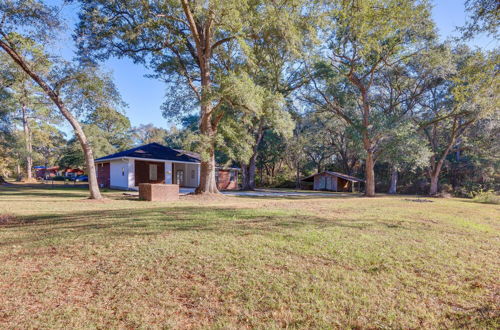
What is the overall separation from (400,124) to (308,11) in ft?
35.7

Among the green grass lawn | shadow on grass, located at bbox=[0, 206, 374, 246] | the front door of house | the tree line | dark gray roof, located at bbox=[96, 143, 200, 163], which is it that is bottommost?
the green grass lawn

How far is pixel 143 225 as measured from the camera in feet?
20.8

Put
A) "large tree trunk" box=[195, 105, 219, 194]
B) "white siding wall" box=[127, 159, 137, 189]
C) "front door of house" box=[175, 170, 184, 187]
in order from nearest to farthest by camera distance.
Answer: "large tree trunk" box=[195, 105, 219, 194], "white siding wall" box=[127, 159, 137, 189], "front door of house" box=[175, 170, 184, 187]

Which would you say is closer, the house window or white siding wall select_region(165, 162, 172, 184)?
the house window

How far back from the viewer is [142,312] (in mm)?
2672

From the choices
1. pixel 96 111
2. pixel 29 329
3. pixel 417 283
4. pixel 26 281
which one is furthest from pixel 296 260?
pixel 96 111

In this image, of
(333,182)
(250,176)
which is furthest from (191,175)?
(333,182)

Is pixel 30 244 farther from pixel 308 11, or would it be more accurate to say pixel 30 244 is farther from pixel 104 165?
pixel 104 165

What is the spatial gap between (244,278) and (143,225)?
3872mm

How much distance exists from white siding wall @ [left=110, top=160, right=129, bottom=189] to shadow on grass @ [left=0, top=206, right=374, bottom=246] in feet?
45.9

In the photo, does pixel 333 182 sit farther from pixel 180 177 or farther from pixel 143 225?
pixel 143 225

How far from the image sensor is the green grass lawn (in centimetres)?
264

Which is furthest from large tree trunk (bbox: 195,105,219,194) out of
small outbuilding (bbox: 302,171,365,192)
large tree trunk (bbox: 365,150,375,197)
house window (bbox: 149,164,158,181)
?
small outbuilding (bbox: 302,171,365,192)

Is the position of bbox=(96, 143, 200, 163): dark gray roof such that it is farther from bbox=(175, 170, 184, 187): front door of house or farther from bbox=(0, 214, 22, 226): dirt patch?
bbox=(0, 214, 22, 226): dirt patch
